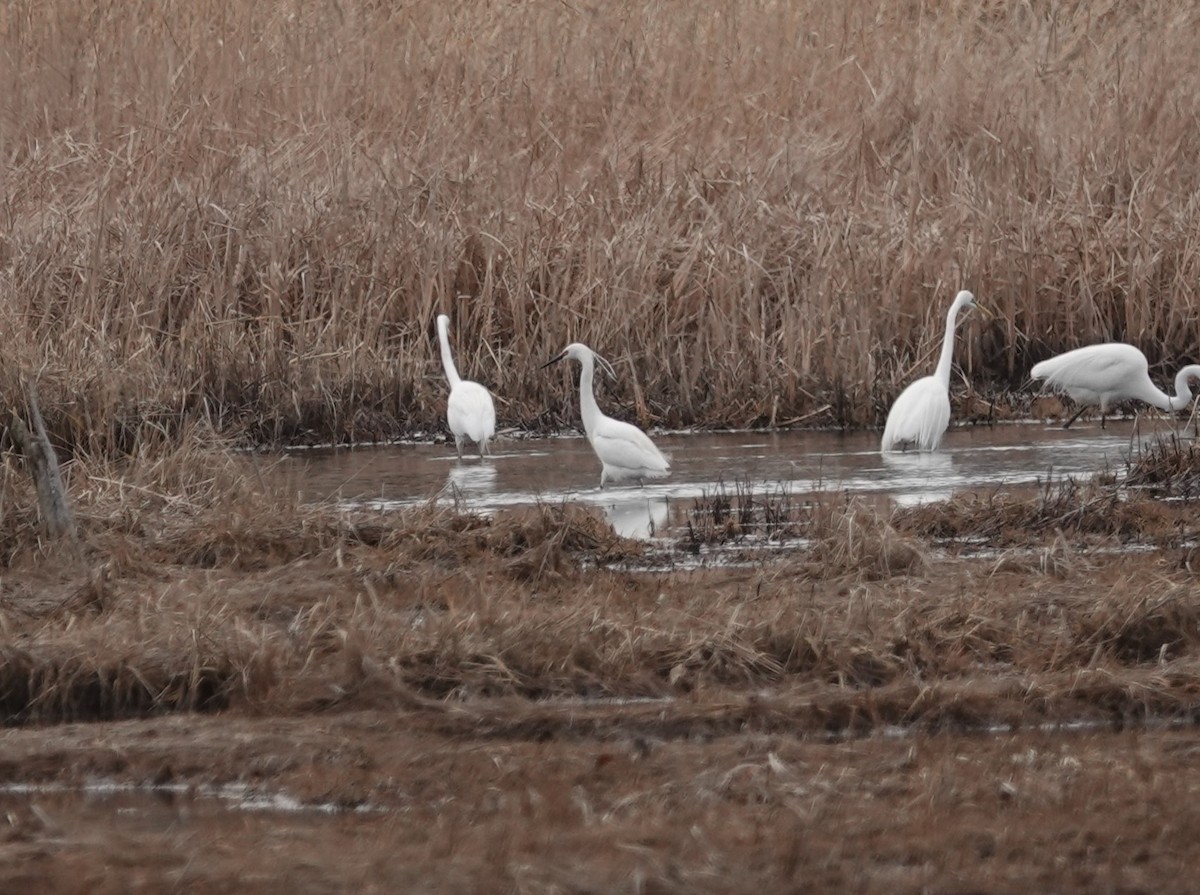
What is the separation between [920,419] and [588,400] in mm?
1667

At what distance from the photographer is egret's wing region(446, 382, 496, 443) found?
984 cm

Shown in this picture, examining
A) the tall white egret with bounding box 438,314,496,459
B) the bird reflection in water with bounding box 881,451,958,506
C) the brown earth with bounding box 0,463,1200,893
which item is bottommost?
the brown earth with bounding box 0,463,1200,893

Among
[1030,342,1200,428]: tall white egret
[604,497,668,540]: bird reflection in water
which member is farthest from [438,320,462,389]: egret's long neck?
[1030,342,1200,428]: tall white egret

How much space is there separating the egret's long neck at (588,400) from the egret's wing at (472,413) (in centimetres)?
57

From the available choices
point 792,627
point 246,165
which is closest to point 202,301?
point 246,165

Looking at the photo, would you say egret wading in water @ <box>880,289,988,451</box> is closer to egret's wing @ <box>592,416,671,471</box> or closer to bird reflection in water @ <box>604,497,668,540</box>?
egret's wing @ <box>592,416,671,471</box>

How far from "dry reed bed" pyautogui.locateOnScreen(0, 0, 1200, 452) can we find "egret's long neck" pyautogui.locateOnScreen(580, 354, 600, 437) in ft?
5.38

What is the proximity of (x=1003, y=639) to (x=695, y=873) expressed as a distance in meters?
1.83

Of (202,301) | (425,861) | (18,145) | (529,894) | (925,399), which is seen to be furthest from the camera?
(18,145)

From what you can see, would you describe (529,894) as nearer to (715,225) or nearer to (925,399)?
(925,399)

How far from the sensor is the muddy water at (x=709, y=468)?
346 inches

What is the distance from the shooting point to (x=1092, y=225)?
1191 cm

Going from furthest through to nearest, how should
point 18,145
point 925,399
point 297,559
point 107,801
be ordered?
point 18,145, point 925,399, point 297,559, point 107,801

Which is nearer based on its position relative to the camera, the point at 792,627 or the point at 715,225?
the point at 792,627
